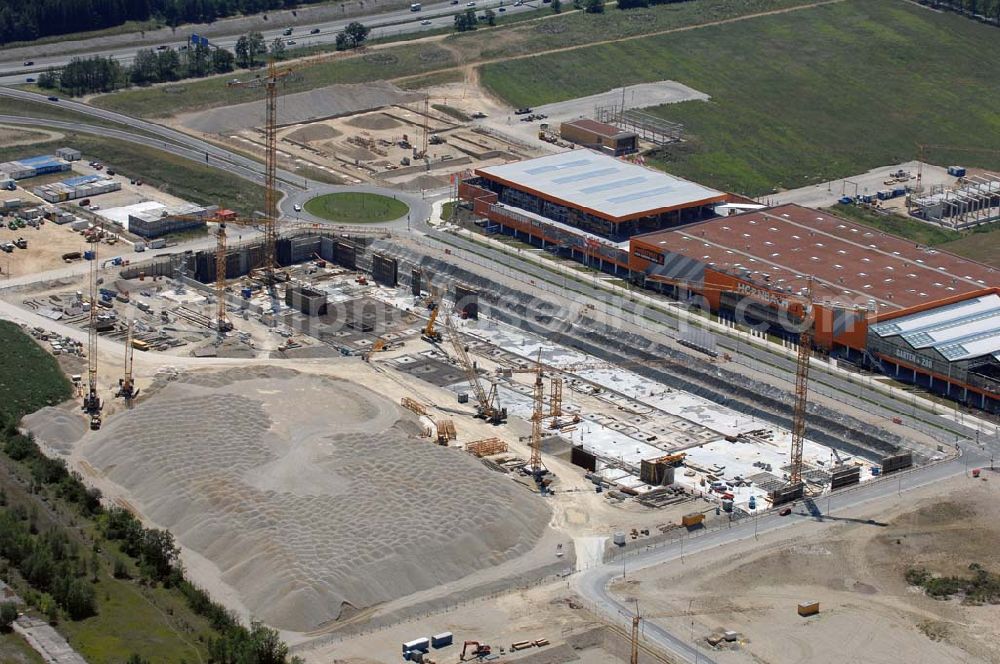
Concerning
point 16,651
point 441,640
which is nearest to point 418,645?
point 441,640

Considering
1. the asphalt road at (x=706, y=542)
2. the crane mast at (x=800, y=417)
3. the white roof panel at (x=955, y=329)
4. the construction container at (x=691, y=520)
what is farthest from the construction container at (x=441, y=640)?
the white roof panel at (x=955, y=329)

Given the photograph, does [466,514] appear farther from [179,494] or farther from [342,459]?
[179,494]

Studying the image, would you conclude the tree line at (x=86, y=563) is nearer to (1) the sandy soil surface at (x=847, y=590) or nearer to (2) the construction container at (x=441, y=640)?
(2) the construction container at (x=441, y=640)

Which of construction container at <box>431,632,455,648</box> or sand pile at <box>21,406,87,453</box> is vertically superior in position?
sand pile at <box>21,406,87,453</box>

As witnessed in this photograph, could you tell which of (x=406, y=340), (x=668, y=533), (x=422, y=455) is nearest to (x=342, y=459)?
(x=422, y=455)

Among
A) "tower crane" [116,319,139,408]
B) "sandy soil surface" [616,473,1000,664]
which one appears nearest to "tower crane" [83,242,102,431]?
"tower crane" [116,319,139,408]

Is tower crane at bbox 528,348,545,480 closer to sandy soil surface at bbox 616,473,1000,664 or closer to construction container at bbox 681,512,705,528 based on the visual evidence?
construction container at bbox 681,512,705,528
